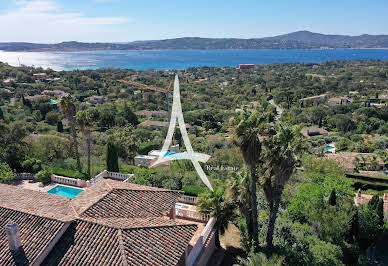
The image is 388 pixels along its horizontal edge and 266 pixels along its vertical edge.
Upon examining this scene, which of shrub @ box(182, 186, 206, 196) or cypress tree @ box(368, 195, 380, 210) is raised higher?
shrub @ box(182, 186, 206, 196)

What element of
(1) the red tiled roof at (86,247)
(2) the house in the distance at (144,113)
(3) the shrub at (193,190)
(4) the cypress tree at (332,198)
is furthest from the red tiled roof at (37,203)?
(2) the house in the distance at (144,113)

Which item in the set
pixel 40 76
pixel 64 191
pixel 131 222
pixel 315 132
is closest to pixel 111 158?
pixel 64 191

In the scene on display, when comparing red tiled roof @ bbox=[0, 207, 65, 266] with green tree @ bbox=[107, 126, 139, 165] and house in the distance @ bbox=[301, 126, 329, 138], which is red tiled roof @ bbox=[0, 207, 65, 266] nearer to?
green tree @ bbox=[107, 126, 139, 165]

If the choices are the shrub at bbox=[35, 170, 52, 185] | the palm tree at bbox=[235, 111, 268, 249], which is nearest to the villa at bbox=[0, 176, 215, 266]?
the palm tree at bbox=[235, 111, 268, 249]

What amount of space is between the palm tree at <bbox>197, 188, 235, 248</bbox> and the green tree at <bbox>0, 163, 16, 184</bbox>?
14.0 metres

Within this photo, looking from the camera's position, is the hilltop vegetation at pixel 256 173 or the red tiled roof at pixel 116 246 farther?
the hilltop vegetation at pixel 256 173

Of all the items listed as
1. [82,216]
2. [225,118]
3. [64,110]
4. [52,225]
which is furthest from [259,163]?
[225,118]

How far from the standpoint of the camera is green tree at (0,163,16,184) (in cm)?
2048

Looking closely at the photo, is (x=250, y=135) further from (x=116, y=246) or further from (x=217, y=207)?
(x=116, y=246)

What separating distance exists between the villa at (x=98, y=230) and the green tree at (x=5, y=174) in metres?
7.10

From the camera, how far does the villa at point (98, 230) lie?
1006 cm

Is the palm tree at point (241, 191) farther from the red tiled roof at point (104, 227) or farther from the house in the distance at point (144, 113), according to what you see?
the house in the distance at point (144, 113)

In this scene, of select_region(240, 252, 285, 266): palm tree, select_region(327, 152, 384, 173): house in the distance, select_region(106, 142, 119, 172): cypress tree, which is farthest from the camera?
select_region(327, 152, 384, 173): house in the distance

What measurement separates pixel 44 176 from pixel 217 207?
13.7m
